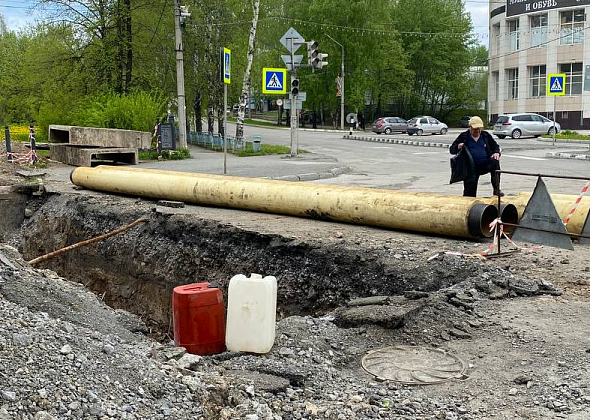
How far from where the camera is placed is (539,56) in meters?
54.0

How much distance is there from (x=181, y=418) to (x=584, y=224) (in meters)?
5.78

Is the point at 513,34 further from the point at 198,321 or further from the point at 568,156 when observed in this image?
the point at 198,321

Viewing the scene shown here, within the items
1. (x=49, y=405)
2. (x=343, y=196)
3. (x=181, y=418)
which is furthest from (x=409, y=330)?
(x=343, y=196)

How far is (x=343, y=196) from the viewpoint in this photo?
9.41 meters

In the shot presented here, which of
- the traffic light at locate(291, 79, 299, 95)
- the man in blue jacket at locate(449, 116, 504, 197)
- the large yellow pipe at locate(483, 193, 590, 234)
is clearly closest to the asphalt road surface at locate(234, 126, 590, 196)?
the traffic light at locate(291, 79, 299, 95)

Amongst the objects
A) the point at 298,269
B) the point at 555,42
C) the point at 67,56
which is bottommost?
the point at 298,269

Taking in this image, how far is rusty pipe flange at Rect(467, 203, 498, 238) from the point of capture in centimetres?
797

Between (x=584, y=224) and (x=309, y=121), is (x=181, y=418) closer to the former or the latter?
(x=584, y=224)

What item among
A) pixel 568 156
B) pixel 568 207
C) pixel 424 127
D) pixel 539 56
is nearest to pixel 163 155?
pixel 568 156

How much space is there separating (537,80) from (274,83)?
40.2 metres

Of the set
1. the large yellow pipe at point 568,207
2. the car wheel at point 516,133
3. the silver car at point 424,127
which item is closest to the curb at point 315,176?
the large yellow pipe at point 568,207

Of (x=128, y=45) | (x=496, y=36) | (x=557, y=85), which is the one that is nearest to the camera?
(x=128, y=45)

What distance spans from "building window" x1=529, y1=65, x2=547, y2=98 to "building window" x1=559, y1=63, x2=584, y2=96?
4.62ft

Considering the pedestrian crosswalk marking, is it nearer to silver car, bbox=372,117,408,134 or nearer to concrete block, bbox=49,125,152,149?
concrete block, bbox=49,125,152,149
